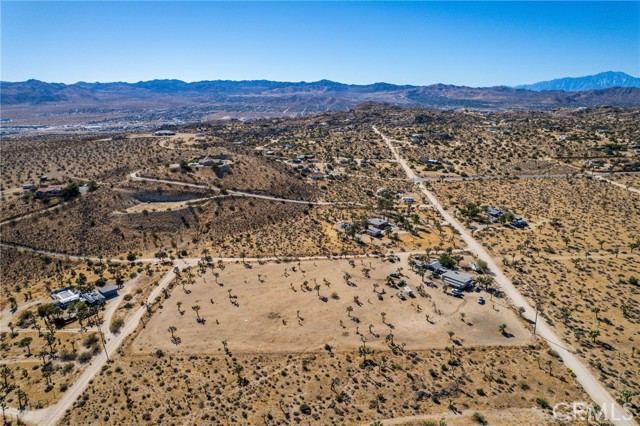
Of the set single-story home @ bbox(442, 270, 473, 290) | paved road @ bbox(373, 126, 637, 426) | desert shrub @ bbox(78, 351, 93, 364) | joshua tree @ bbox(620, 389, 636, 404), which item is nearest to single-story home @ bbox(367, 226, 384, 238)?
paved road @ bbox(373, 126, 637, 426)

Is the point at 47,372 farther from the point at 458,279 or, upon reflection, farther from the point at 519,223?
the point at 519,223

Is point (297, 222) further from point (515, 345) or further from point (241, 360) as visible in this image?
point (515, 345)

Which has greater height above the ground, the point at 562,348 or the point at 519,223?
the point at 519,223

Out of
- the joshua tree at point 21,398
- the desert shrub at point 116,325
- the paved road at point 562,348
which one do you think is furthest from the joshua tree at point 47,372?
the paved road at point 562,348

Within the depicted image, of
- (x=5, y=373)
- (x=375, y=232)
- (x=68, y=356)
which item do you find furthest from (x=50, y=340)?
(x=375, y=232)

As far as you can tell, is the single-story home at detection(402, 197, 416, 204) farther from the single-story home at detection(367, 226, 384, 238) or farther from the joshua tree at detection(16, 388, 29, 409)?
the joshua tree at detection(16, 388, 29, 409)

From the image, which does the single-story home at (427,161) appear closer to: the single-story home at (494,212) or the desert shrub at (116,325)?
the single-story home at (494,212)
